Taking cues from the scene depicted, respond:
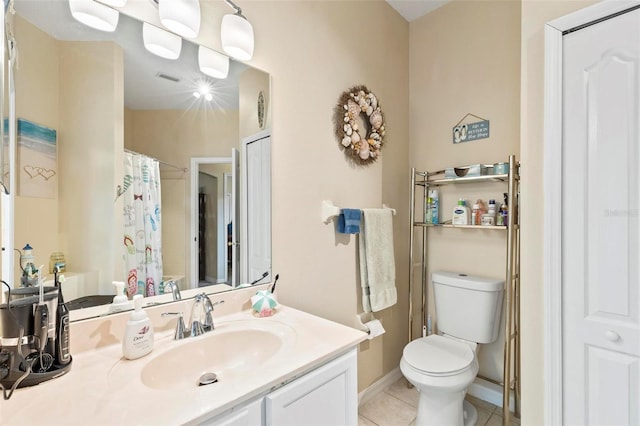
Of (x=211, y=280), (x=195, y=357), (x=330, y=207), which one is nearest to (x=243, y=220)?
(x=211, y=280)

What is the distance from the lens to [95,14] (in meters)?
1.04

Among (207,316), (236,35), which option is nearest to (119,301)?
(207,316)

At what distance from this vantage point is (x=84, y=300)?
1022mm

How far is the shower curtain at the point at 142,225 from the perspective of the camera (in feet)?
3.66

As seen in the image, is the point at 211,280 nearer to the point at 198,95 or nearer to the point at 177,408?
the point at 177,408

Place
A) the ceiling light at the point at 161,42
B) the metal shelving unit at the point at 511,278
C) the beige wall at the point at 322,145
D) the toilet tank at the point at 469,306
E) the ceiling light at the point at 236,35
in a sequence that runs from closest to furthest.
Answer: the ceiling light at the point at 161,42
the ceiling light at the point at 236,35
the beige wall at the point at 322,145
the metal shelving unit at the point at 511,278
the toilet tank at the point at 469,306

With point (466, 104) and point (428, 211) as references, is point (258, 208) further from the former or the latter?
point (466, 104)

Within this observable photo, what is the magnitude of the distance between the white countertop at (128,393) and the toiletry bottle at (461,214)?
4.34 feet

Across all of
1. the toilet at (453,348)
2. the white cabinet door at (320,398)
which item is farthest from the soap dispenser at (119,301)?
the toilet at (453,348)

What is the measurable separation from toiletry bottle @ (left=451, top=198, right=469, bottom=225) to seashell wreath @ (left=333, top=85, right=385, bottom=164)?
63 cm

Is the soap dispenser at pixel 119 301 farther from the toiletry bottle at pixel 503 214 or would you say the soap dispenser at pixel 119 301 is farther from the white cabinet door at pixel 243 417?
the toiletry bottle at pixel 503 214
